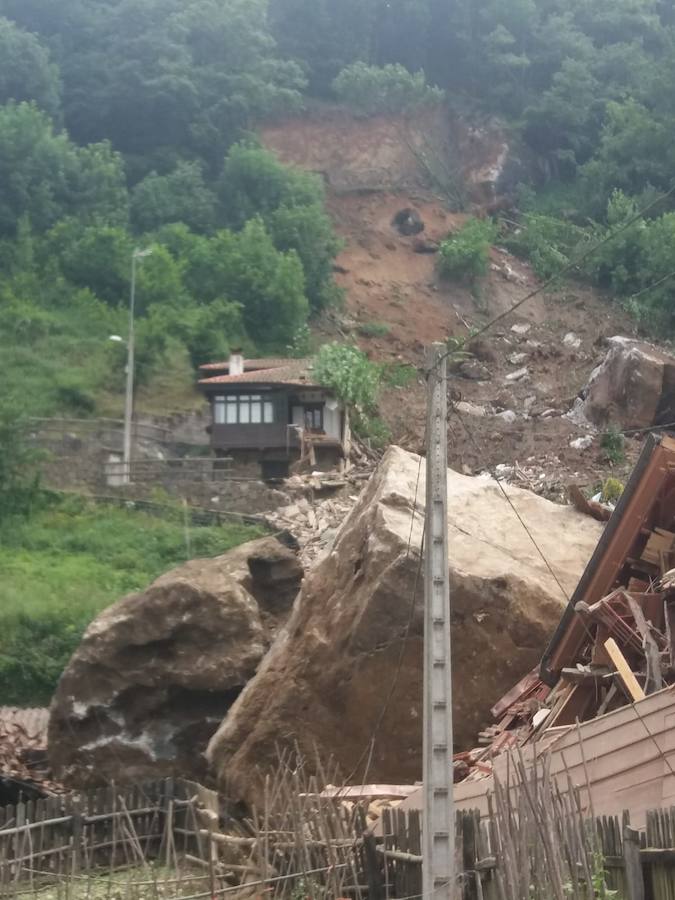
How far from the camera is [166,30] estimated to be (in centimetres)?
5928

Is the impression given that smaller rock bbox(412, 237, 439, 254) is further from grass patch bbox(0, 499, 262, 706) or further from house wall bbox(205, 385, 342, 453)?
grass patch bbox(0, 499, 262, 706)

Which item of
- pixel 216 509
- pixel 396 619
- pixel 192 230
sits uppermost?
pixel 192 230

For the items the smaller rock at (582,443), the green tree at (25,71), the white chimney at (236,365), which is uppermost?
the green tree at (25,71)

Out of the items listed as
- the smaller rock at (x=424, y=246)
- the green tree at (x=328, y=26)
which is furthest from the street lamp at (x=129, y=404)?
the green tree at (x=328, y=26)

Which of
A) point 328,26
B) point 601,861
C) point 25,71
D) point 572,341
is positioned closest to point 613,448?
point 572,341

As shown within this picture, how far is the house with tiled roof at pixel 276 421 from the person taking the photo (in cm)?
3591

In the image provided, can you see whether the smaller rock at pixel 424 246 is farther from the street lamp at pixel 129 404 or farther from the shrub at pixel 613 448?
the shrub at pixel 613 448

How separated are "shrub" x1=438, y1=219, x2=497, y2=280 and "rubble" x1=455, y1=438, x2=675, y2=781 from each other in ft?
137

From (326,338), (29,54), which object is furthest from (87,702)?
(29,54)

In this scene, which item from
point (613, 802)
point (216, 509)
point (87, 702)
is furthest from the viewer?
point (216, 509)

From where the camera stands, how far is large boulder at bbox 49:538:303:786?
1789cm

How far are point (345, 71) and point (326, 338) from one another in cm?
1722

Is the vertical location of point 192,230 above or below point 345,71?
below

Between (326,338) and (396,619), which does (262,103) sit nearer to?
(326,338)
